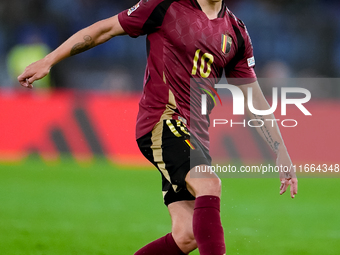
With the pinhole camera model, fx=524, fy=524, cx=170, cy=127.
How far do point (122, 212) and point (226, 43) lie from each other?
329cm

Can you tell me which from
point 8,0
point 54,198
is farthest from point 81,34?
point 8,0

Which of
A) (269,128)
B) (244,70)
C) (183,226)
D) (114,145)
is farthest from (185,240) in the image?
(114,145)

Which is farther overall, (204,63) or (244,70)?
(244,70)

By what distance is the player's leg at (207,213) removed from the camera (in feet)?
7.72

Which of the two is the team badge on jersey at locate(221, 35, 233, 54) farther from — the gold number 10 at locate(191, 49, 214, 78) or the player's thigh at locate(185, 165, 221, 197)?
the player's thigh at locate(185, 165, 221, 197)

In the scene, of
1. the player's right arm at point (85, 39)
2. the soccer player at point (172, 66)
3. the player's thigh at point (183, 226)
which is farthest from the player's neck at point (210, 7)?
the player's thigh at point (183, 226)

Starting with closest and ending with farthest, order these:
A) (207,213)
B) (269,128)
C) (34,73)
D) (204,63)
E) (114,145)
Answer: (207,213) → (34,73) → (204,63) → (269,128) → (114,145)

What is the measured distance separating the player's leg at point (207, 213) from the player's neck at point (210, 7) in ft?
3.05

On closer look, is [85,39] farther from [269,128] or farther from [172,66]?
[269,128]

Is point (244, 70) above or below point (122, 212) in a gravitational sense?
above

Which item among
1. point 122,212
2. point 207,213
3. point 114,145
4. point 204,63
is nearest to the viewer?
point 207,213

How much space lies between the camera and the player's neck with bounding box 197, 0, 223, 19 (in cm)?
293

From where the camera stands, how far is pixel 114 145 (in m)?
8.47

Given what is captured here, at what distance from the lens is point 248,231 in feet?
16.6
